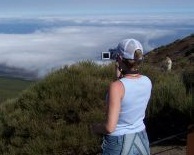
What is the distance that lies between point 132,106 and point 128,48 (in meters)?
0.45

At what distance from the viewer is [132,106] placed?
485 cm

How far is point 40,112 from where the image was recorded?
11703 millimetres

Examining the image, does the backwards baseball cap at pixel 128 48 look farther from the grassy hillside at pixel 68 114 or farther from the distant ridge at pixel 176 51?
the distant ridge at pixel 176 51

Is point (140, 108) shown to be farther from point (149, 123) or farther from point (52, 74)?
point (52, 74)

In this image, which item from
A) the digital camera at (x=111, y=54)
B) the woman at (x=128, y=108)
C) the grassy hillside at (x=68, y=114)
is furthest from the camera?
the grassy hillside at (x=68, y=114)

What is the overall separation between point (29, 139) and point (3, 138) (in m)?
0.95

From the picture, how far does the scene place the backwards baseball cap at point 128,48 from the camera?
190 inches

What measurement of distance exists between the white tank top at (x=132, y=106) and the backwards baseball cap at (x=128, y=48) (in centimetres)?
19

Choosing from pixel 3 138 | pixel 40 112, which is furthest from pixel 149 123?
pixel 3 138

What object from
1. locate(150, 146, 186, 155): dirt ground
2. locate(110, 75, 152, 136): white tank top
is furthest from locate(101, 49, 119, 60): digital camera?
locate(150, 146, 186, 155): dirt ground

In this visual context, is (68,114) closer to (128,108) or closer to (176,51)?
(128,108)

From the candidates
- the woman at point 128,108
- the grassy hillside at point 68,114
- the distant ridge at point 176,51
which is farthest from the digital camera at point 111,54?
the distant ridge at point 176,51

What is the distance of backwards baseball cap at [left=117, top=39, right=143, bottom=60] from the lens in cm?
482

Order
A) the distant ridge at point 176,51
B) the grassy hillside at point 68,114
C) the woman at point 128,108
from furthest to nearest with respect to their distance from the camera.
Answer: the distant ridge at point 176,51 < the grassy hillside at point 68,114 < the woman at point 128,108
